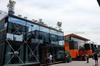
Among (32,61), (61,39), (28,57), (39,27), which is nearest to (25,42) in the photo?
(28,57)

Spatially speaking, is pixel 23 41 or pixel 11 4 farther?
pixel 11 4

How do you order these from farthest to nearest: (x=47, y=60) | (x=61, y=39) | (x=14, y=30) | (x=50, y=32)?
(x=61, y=39) → (x=50, y=32) → (x=47, y=60) → (x=14, y=30)

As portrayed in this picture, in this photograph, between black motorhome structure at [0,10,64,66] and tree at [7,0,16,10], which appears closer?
black motorhome structure at [0,10,64,66]

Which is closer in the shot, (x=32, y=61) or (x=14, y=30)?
(x=14, y=30)

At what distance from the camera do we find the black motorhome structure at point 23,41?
9925 millimetres

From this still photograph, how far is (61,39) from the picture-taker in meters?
18.0

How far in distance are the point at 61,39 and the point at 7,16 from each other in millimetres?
11035

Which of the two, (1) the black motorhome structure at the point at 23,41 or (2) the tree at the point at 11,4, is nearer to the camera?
(1) the black motorhome structure at the point at 23,41

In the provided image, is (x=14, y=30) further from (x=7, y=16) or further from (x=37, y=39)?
(x=37, y=39)

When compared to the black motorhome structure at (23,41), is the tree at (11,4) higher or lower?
higher

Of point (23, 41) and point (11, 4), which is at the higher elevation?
point (11, 4)

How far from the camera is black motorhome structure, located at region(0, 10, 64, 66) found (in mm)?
9925

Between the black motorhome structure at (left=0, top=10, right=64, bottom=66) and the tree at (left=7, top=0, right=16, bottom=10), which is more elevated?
the tree at (left=7, top=0, right=16, bottom=10)

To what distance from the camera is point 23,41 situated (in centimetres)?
1151
